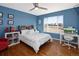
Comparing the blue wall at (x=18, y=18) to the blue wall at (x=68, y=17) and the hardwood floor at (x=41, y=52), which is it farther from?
the hardwood floor at (x=41, y=52)

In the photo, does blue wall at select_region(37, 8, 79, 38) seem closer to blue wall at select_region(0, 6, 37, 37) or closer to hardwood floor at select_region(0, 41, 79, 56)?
blue wall at select_region(0, 6, 37, 37)

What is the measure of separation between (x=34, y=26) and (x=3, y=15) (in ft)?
2.90

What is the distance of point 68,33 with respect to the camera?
2.82 m

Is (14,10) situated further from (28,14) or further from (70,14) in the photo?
(70,14)

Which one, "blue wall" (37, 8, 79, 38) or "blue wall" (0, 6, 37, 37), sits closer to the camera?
"blue wall" (0, 6, 37, 37)

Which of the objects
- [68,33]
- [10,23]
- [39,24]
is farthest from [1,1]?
[68,33]

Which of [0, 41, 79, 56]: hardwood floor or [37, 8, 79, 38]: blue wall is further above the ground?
[37, 8, 79, 38]: blue wall

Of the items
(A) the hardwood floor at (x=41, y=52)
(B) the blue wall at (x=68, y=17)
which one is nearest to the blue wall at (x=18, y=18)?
(B) the blue wall at (x=68, y=17)

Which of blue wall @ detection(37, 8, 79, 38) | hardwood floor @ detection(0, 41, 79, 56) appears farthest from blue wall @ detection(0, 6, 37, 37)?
hardwood floor @ detection(0, 41, 79, 56)

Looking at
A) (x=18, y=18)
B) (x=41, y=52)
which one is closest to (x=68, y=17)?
(x=41, y=52)

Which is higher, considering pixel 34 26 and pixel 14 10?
pixel 14 10

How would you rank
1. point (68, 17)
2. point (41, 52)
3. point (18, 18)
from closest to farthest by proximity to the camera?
point (18, 18) → point (41, 52) → point (68, 17)

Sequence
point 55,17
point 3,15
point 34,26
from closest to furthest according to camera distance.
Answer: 1. point 3,15
2. point 34,26
3. point 55,17

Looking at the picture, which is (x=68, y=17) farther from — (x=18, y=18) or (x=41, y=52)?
(x=18, y=18)
